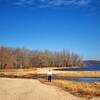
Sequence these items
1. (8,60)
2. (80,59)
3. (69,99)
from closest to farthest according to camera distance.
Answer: (69,99) < (8,60) < (80,59)

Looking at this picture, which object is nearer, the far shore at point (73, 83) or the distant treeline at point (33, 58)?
the far shore at point (73, 83)

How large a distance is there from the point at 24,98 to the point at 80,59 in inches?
6980

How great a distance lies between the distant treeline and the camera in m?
116

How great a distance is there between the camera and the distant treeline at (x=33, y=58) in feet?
380

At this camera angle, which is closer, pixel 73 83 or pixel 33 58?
pixel 73 83

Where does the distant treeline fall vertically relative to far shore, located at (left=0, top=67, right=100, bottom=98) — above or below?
above

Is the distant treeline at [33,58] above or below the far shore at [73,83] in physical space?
above

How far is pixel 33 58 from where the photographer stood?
149 m

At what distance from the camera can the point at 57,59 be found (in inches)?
6791

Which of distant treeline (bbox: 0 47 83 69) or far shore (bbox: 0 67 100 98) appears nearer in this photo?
far shore (bbox: 0 67 100 98)

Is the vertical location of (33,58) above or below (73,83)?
above

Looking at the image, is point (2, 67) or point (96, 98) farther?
point (2, 67)

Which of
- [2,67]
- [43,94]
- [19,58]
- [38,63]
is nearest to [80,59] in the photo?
[38,63]

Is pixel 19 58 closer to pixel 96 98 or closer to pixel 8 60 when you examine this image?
pixel 8 60
